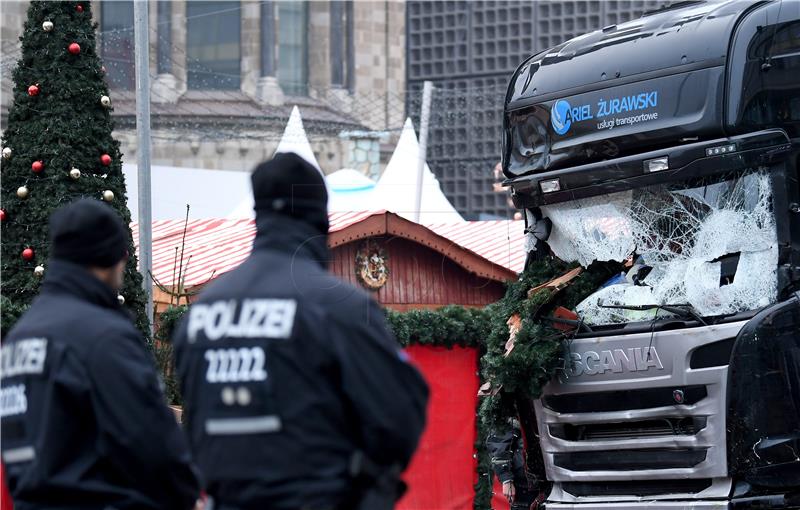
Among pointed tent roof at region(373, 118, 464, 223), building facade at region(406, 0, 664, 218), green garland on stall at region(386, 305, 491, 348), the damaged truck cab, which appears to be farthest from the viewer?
building facade at region(406, 0, 664, 218)

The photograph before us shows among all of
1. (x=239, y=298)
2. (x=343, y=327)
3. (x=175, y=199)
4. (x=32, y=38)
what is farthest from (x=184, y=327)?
(x=175, y=199)

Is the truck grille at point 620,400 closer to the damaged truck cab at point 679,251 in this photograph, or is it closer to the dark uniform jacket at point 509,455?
the damaged truck cab at point 679,251

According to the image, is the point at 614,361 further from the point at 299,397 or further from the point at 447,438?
the point at 299,397

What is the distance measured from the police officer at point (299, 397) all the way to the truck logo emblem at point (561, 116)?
5738 mm

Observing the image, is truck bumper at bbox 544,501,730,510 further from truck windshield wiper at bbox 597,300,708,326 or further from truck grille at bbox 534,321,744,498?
truck windshield wiper at bbox 597,300,708,326

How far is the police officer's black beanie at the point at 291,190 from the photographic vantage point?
4.72 meters

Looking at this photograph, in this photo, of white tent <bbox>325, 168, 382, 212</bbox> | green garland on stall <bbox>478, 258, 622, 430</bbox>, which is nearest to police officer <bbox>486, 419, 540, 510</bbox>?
green garland on stall <bbox>478, 258, 622, 430</bbox>

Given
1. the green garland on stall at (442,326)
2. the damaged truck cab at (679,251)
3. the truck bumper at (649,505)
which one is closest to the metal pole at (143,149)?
the green garland on stall at (442,326)

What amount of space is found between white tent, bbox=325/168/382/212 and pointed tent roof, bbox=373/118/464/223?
0.13 m

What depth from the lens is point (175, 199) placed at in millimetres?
20922

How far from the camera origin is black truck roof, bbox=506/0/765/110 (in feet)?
30.7

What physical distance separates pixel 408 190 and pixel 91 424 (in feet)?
53.8

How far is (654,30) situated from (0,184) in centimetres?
479

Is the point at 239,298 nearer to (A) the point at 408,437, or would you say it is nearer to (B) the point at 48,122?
(A) the point at 408,437
